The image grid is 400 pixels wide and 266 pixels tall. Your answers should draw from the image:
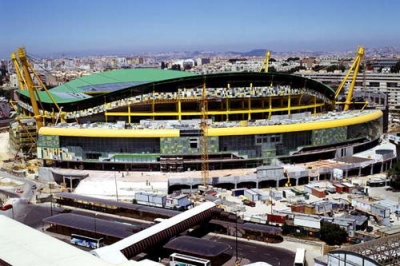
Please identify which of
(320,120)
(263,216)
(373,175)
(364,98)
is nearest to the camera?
(263,216)

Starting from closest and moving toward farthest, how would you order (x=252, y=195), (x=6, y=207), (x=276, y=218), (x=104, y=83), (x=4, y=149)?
(x=276, y=218) → (x=6, y=207) → (x=252, y=195) → (x=104, y=83) → (x=4, y=149)

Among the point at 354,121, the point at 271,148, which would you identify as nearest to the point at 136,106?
the point at 271,148

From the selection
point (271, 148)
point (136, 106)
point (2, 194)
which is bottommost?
point (2, 194)

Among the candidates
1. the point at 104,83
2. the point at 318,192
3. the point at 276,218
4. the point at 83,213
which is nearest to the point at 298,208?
the point at 276,218

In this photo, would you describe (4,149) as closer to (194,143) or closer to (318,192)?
(194,143)

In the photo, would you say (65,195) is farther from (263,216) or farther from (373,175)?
(373,175)

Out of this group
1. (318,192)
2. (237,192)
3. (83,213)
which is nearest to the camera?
(83,213)

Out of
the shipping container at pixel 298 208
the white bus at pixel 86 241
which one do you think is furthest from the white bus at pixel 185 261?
the shipping container at pixel 298 208
